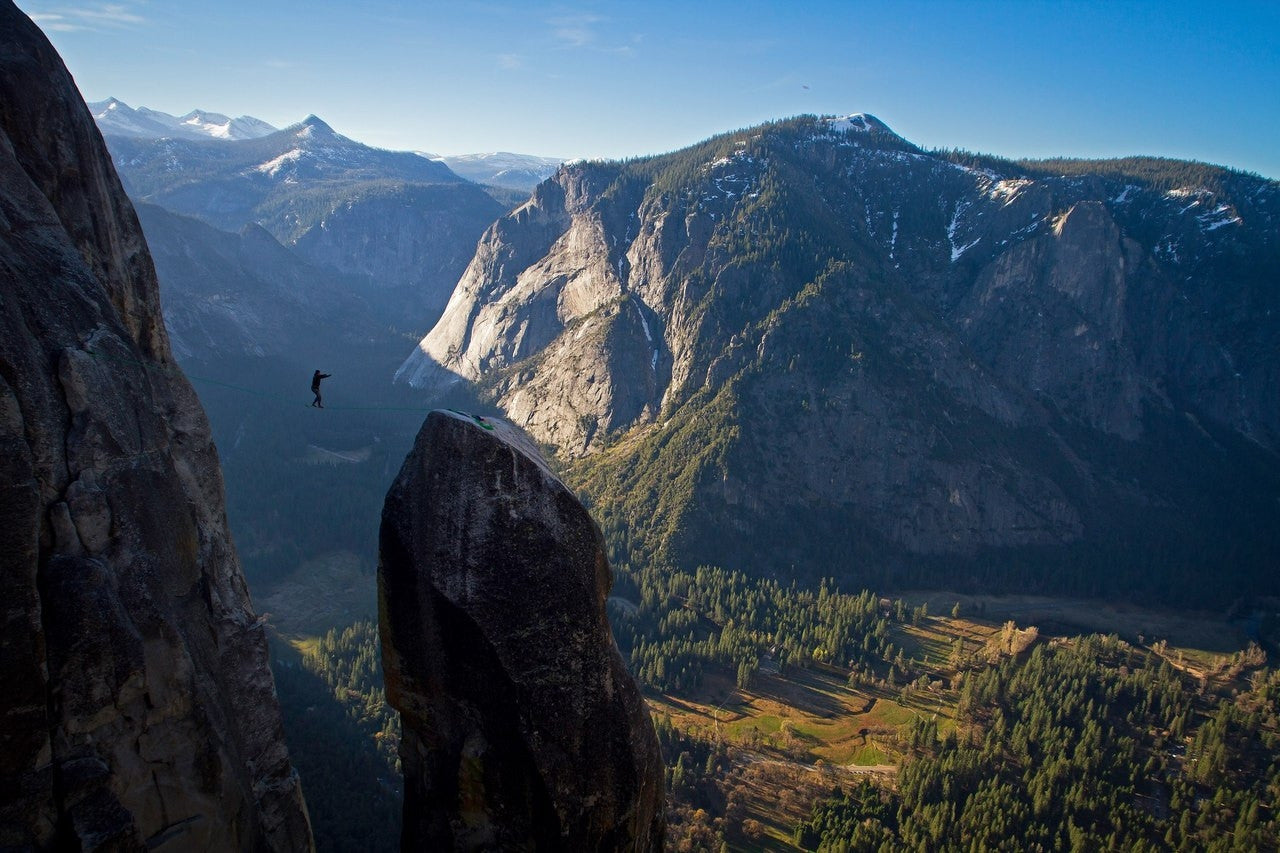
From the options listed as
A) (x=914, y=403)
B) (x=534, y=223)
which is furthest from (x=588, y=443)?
(x=534, y=223)

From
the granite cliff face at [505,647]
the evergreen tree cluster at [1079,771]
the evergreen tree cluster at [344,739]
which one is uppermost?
A: the granite cliff face at [505,647]

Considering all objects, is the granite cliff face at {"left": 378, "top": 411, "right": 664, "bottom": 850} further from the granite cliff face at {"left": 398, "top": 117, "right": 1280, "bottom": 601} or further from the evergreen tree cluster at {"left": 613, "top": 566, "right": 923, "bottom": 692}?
the granite cliff face at {"left": 398, "top": 117, "right": 1280, "bottom": 601}

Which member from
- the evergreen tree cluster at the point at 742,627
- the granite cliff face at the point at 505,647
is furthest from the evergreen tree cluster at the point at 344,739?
the granite cliff face at the point at 505,647

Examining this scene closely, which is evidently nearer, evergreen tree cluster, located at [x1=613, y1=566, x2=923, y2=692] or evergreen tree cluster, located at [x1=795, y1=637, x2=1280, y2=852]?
evergreen tree cluster, located at [x1=795, y1=637, x2=1280, y2=852]

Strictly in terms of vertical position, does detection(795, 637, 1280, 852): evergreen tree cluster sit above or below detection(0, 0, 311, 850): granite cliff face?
below

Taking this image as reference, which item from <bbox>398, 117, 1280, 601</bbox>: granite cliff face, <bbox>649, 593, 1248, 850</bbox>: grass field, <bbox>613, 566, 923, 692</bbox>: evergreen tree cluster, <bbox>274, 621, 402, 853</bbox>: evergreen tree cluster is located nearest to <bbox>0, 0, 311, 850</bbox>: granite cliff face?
<bbox>274, 621, 402, 853</bbox>: evergreen tree cluster

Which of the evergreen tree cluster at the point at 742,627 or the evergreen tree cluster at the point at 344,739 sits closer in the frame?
the evergreen tree cluster at the point at 344,739

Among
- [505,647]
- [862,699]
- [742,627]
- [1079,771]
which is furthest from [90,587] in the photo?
[742,627]

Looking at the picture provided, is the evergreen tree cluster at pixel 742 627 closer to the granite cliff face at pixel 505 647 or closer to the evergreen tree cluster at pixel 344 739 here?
the evergreen tree cluster at pixel 344 739
